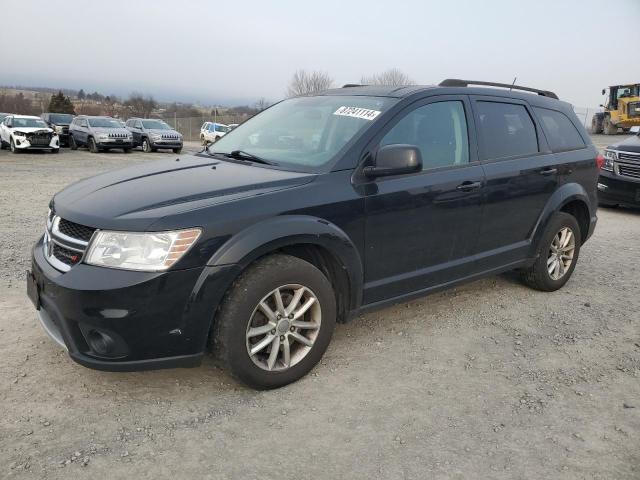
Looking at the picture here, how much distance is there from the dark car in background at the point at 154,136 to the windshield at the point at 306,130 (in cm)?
2178

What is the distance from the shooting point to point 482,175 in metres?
3.94

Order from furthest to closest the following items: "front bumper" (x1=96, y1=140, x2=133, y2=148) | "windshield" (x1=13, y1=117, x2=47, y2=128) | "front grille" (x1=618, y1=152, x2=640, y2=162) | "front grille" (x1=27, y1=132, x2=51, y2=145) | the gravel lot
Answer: "front bumper" (x1=96, y1=140, x2=133, y2=148), "windshield" (x1=13, y1=117, x2=47, y2=128), "front grille" (x1=27, y1=132, x2=51, y2=145), "front grille" (x1=618, y1=152, x2=640, y2=162), the gravel lot

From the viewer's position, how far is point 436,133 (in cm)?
379

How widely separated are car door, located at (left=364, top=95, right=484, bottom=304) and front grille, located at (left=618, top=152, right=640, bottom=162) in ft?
21.5

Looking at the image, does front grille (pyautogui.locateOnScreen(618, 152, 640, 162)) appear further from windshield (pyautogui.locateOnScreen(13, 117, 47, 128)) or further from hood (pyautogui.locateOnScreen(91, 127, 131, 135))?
windshield (pyautogui.locateOnScreen(13, 117, 47, 128))

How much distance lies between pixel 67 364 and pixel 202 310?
1.17m

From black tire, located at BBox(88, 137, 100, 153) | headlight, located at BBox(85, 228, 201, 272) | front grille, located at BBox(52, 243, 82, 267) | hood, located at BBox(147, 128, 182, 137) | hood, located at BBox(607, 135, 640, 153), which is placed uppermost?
hood, located at BBox(607, 135, 640, 153)

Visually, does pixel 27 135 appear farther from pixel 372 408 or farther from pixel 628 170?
pixel 372 408

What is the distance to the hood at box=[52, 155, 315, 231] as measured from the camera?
2.73m

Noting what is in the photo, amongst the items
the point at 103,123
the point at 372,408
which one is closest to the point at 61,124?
the point at 103,123

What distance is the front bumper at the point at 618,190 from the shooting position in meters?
9.13

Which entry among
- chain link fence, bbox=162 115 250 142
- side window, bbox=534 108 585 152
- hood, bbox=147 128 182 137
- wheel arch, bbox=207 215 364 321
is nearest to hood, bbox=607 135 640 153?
side window, bbox=534 108 585 152

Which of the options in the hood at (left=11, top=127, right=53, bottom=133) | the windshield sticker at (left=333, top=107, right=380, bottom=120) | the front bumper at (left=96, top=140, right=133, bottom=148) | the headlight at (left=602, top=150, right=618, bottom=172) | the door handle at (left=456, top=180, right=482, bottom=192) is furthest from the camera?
the front bumper at (left=96, top=140, right=133, bottom=148)

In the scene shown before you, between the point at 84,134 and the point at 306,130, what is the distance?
921 inches
